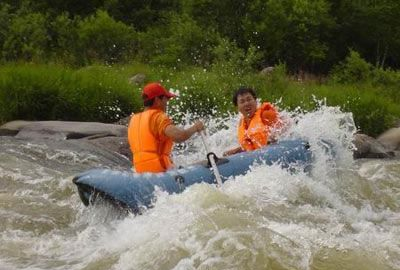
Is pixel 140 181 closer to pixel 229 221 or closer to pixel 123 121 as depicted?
pixel 229 221

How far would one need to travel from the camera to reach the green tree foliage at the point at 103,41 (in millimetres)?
19391

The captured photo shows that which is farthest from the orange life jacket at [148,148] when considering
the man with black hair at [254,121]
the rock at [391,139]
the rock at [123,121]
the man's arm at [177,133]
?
the rock at [391,139]

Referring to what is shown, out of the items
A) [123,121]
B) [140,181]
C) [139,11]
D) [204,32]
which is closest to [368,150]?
[123,121]

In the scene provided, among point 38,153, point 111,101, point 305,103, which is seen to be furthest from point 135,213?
point 305,103

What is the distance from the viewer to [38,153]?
9.00 m

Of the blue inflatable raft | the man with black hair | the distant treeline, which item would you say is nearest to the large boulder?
the man with black hair

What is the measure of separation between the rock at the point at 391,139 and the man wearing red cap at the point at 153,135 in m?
7.12

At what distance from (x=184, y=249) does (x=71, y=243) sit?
120 cm

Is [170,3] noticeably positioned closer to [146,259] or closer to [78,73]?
[78,73]

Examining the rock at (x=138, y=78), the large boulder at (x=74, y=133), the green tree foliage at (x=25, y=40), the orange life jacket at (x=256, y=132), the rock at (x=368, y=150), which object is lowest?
the rock at (x=368, y=150)

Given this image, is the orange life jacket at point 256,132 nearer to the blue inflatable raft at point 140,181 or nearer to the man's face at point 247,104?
the man's face at point 247,104

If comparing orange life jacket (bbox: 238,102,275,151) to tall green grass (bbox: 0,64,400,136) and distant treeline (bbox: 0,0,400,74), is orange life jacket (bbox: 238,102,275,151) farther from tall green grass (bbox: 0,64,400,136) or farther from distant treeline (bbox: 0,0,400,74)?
distant treeline (bbox: 0,0,400,74)

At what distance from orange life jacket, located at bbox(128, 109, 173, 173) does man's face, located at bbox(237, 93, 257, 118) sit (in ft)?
5.17

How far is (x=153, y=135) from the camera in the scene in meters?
6.34
